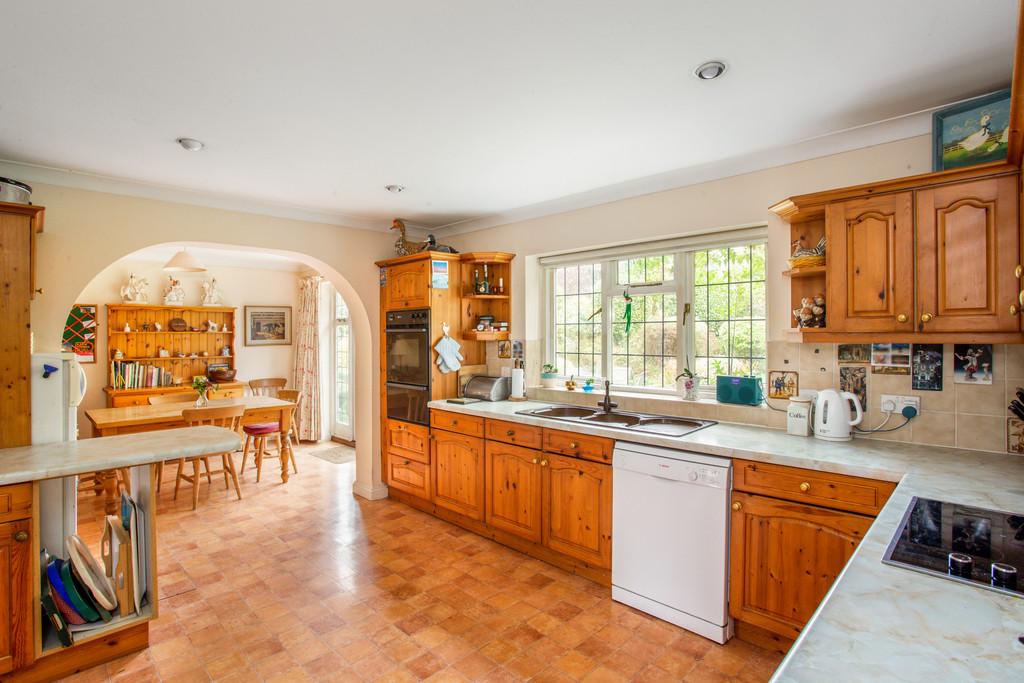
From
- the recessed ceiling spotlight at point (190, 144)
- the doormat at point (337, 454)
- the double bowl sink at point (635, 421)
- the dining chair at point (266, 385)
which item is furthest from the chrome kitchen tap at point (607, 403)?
the dining chair at point (266, 385)

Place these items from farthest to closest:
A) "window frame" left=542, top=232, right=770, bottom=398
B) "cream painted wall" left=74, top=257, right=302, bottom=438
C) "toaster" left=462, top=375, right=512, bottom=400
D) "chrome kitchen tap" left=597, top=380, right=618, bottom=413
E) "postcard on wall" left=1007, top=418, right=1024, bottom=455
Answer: "cream painted wall" left=74, top=257, right=302, bottom=438 → "toaster" left=462, top=375, right=512, bottom=400 → "chrome kitchen tap" left=597, top=380, right=618, bottom=413 → "window frame" left=542, top=232, right=770, bottom=398 → "postcard on wall" left=1007, top=418, right=1024, bottom=455

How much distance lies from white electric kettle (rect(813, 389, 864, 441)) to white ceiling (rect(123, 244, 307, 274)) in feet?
18.2

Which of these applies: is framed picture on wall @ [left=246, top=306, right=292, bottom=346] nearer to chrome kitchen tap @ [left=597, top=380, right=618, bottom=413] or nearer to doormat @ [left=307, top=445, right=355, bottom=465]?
doormat @ [left=307, top=445, right=355, bottom=465]

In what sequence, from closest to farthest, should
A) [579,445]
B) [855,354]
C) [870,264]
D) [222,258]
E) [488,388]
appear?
[870,264]
[855,354]
[579,445]
[488,388]
[222,258]

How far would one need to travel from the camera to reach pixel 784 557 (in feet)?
7.16

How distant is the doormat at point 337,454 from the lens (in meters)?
5.82

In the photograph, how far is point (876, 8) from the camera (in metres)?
1.55

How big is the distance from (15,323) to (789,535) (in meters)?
3.79

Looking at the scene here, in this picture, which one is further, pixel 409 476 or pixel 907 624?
pixel 409 476

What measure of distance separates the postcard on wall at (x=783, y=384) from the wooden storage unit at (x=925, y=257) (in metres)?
0.33

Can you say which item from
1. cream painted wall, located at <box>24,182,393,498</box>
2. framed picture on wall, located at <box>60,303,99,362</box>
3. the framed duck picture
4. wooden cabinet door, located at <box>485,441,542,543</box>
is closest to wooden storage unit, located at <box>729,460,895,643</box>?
wooden cabinet door, located at <box>485,441,542,543</box>

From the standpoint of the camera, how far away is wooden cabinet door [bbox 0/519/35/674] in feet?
6.56

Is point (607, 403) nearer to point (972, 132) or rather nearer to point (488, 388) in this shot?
point (488, 388)

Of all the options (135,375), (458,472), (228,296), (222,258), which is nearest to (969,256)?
(458,472)
